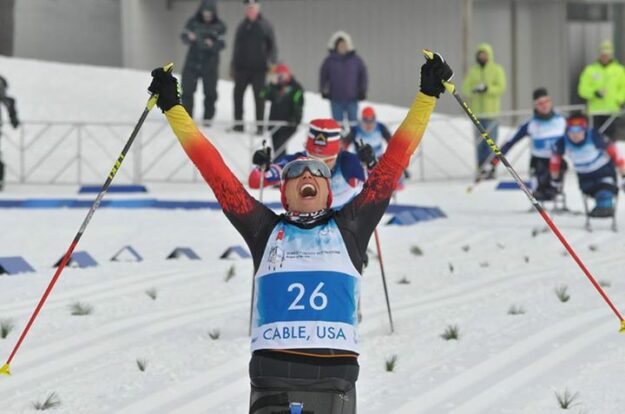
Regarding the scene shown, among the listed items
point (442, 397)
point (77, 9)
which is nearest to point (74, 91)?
point (77, 9)

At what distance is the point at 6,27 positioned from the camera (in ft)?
92.5

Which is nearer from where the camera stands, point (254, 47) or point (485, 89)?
point (485, 89)

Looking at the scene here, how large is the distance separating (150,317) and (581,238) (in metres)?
5.83

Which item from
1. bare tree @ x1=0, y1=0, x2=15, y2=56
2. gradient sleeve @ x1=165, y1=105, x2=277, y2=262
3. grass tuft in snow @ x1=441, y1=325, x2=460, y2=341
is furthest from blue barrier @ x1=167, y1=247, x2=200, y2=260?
bare tree @ x1=0, y1=0, x2=15, y2=56

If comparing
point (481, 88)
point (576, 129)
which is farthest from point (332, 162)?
point (481, 88)

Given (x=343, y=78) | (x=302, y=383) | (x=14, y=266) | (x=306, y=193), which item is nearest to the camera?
(x=302, y=383)

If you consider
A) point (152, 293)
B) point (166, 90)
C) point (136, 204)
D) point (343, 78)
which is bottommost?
point (136, 204)

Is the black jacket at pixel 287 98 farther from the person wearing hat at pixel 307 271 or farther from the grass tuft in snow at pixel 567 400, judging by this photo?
the person wearing hat at pixel 307 271

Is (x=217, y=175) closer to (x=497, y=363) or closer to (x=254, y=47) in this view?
(x=497, y=363)

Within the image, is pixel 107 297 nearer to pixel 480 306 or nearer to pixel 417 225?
pixel 480 306

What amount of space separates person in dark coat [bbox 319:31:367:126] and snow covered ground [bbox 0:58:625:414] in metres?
4.95

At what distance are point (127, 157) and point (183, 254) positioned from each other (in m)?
9.07

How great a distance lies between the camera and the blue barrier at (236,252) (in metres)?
12.5

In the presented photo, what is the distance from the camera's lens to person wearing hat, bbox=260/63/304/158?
1961 cm
